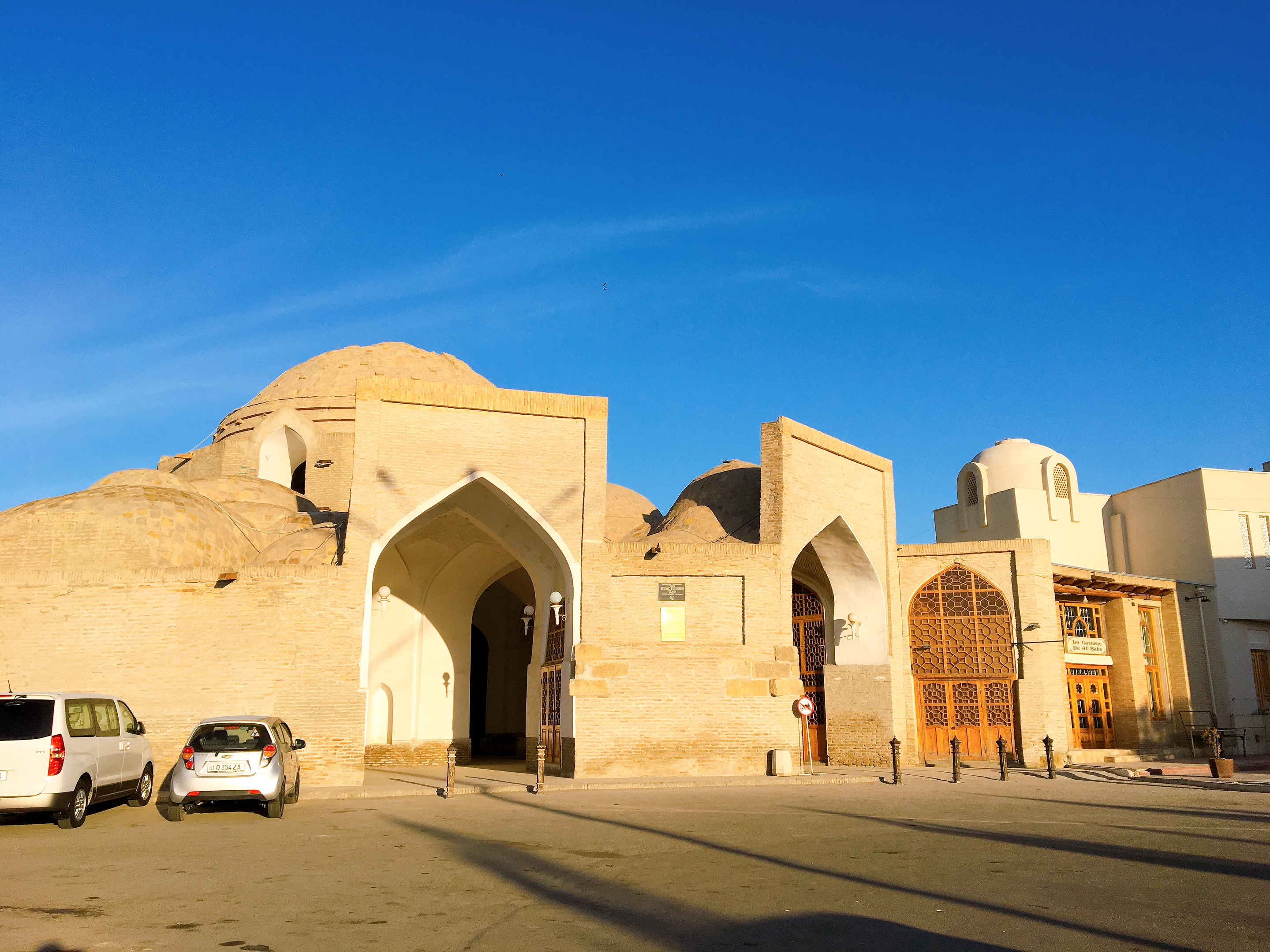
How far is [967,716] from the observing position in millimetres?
20828

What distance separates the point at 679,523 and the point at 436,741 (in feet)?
22.0

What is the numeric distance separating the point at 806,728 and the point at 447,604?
314 inches

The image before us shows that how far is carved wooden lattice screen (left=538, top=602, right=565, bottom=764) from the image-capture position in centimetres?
1761

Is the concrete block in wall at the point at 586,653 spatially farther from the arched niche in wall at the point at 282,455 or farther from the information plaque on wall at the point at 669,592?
the arched niche in wall at the point at 282,455

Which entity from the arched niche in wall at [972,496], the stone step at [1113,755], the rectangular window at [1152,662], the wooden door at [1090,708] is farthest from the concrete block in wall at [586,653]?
the arched niche in wall at [972,496]

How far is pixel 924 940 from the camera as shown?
199 inches

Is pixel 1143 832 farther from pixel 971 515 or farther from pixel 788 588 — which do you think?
pixel 971 515

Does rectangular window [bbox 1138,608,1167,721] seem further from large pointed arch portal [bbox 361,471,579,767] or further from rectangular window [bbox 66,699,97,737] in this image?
rectangular window [bbox 66,699,97,737]

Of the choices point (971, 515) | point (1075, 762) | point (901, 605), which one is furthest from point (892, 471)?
point (971, 515)

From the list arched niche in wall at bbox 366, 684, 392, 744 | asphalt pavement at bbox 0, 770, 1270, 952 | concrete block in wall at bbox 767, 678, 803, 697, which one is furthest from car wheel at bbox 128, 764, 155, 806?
concrete block in wall at bbox 767, 678, 803, 697

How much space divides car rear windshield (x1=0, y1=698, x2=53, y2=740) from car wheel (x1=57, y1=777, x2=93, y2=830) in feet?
2.29

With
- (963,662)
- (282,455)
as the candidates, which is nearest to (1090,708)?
(963,662)

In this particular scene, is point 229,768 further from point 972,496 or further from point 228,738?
point 972,496

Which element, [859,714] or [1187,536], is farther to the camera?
[1187,536]
